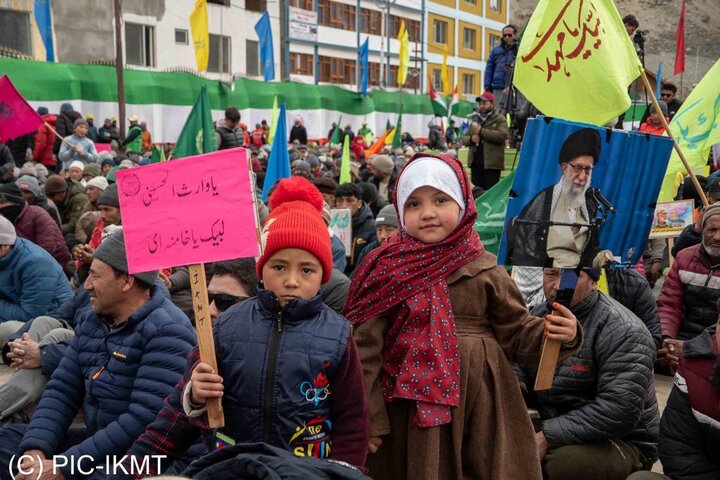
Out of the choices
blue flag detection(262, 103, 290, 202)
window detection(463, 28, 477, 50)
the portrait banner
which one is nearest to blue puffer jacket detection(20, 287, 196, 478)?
the portrait banner

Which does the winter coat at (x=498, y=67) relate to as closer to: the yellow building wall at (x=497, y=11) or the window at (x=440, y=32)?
the window at (x=440, y=32)

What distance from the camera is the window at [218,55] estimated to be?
34.0 meters

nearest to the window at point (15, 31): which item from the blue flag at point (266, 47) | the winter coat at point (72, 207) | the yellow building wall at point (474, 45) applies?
the blue flag at point (266, 47)

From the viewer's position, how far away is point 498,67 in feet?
42.8

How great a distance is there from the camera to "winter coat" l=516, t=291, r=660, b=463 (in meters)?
3.58

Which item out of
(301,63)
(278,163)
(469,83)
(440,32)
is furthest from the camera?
(469,83)

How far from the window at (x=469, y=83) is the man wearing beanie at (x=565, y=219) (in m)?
53.7

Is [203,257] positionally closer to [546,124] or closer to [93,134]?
[546,124]

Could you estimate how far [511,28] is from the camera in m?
12.3

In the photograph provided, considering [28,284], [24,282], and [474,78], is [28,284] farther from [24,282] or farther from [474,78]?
[474,78]

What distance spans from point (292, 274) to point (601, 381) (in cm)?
164

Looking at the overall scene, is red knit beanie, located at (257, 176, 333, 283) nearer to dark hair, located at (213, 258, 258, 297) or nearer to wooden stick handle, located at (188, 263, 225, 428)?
wooden stick handle, located at (188, 263, 225, 428)

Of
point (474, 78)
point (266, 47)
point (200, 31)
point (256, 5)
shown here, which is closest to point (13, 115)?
point (200, 31)

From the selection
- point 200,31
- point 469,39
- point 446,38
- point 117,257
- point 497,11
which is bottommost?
point 117,257
